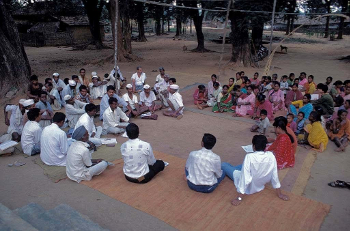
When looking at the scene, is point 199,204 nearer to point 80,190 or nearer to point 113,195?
point 113,195

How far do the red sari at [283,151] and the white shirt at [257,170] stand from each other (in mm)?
1080

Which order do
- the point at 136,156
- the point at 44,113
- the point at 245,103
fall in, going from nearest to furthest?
the point at 136,156 < the point at 44,113 < the point at 245,103

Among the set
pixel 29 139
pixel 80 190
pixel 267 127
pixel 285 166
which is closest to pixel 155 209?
pixel 80 190

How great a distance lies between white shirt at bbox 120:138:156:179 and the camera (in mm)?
4230

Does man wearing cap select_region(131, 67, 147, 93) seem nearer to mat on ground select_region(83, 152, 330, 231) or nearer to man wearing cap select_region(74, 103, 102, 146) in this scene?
man wearing cap select_region(74, 103, 102, 146)

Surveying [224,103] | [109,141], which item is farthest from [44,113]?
[224,103]

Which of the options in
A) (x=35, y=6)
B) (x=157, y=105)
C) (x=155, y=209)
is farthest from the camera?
(x=35, y=6)

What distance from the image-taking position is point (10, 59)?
1045 cm

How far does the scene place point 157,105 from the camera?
884cm

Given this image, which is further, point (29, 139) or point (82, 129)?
point (29, 139)

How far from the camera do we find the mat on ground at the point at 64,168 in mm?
4699

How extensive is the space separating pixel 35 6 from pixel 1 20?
16987 mm

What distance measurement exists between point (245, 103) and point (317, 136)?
2595mm

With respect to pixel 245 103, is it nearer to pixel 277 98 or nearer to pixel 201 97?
pixel 277 98
